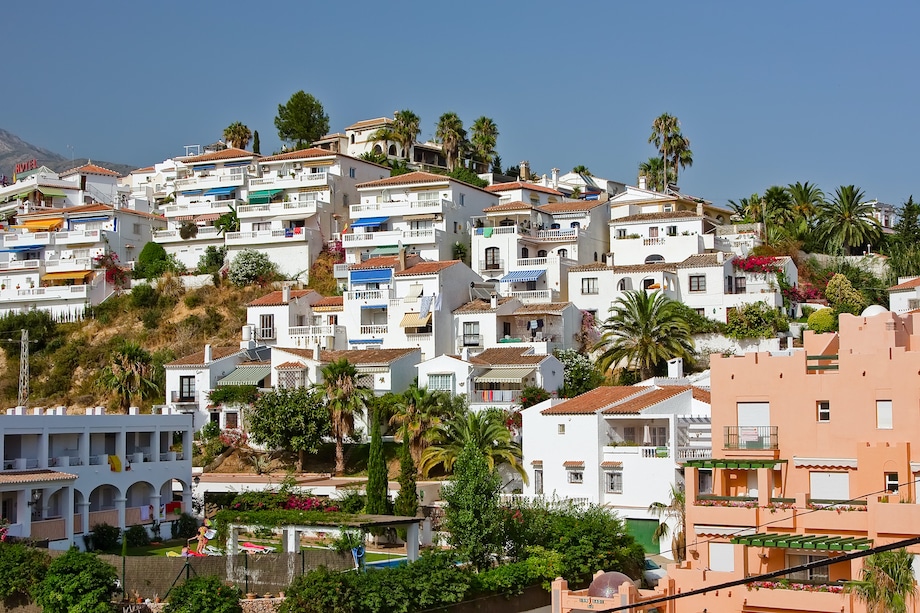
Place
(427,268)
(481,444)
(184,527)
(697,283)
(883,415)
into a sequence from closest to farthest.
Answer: (883,415)
(184,527)
(481,444)
(697,283)
(427,268)

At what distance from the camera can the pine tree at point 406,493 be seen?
46.8 m

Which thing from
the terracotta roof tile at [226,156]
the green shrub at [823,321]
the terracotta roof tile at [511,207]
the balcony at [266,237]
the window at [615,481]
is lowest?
the window at [615,481]

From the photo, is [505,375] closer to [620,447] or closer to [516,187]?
[620,447]

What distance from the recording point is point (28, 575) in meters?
38.2

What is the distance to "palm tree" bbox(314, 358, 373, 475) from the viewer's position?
5731 cm

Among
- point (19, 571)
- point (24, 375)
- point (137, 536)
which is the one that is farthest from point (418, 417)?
point (24, 375)

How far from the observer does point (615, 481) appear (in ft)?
164

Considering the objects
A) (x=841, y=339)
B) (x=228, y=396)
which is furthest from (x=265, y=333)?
(x=841, y=339)

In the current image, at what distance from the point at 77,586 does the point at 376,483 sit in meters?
13.8

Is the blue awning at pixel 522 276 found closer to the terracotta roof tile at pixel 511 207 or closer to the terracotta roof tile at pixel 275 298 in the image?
the terracotta roof tile at pixel 511 207

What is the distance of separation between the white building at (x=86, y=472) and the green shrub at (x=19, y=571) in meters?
4.76

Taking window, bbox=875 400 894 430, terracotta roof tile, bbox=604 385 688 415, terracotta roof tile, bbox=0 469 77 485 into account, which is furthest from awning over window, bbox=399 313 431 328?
window, bbox=875 400 894 430

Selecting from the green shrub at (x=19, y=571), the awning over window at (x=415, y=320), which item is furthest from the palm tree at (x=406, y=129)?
the green shrub at (x=19, y=571)

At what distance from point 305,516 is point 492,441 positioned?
13.4m
